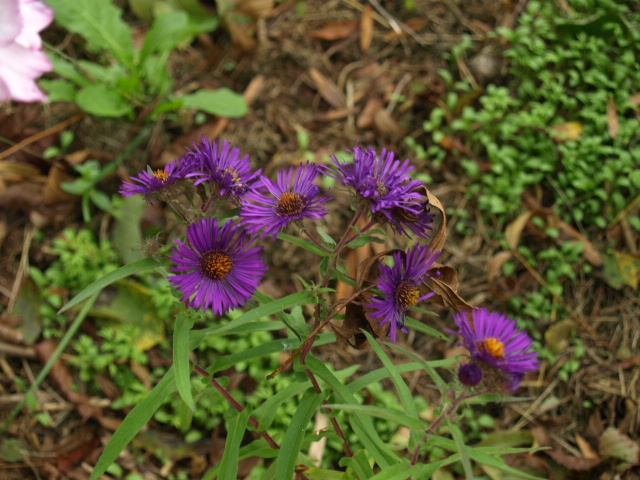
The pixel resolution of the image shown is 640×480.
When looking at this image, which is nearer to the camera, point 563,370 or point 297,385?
point 297,385

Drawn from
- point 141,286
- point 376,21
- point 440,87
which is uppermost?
point 376,21

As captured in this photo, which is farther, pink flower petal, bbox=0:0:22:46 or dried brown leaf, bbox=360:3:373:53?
dried brown leaf, bbox=360:3:373:53

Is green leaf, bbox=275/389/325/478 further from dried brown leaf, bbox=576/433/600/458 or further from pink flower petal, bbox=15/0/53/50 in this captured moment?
dried brown leaf, bbox=576/433/600/458

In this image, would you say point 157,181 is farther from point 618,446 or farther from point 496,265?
point 618,446

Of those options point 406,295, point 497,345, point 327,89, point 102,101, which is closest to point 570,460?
point 497,345

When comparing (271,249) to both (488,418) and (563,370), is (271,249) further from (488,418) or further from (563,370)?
(563,370)

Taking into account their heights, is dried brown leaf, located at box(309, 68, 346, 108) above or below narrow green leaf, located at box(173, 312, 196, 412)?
above

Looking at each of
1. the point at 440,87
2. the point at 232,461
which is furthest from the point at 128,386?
the point at 440,87

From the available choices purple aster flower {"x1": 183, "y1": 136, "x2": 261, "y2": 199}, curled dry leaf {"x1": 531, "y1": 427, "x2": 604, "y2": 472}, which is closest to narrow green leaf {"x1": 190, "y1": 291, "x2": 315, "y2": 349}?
purple aster flower {"x1": 183, "y1": 136, "x2": 261, "y2": 199}
